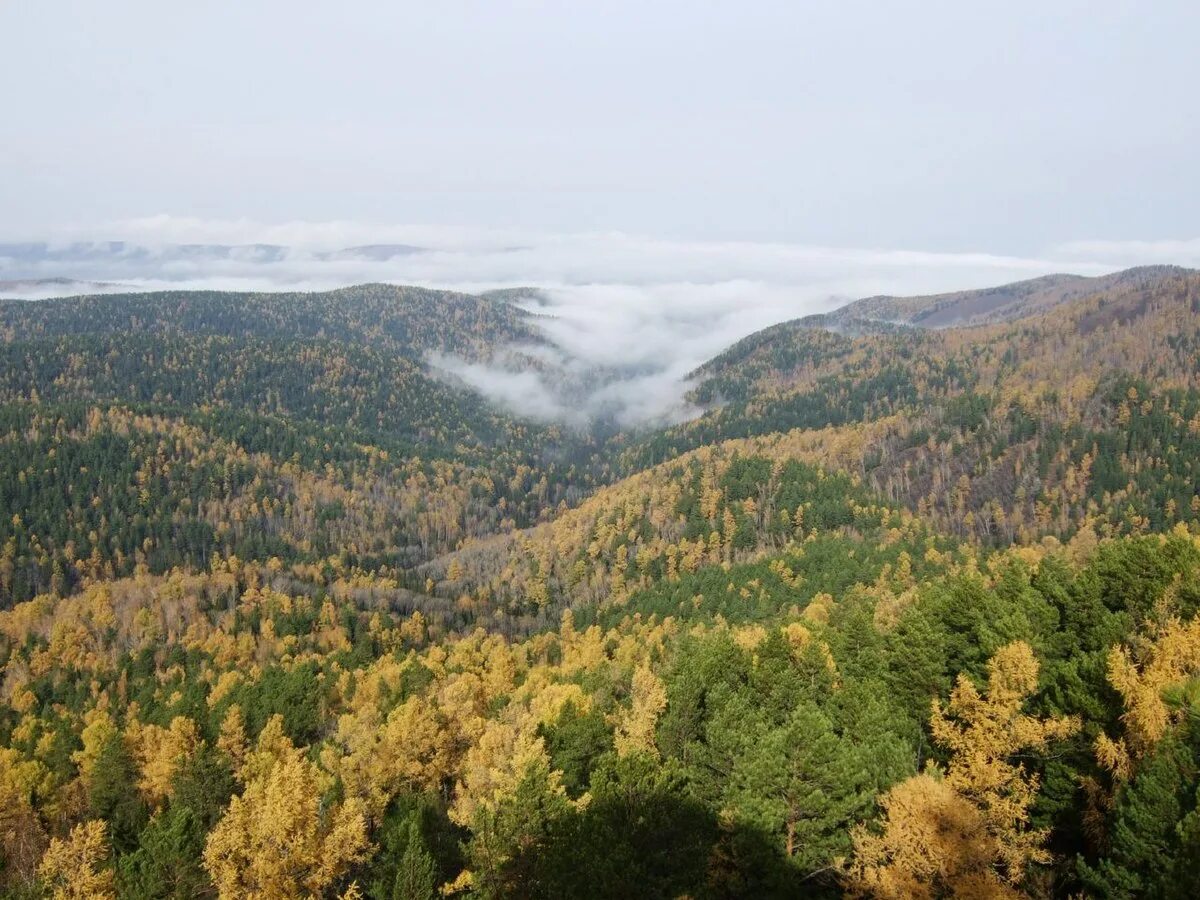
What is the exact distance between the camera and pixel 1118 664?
3697 cm

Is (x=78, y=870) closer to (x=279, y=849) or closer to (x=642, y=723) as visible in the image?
(x=279, y=849)

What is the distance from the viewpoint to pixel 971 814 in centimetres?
3148

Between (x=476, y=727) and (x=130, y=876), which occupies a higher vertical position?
(x=130, y=876)

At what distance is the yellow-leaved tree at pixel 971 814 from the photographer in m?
30.4

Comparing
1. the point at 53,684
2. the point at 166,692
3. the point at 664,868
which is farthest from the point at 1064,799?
the point at 53,684

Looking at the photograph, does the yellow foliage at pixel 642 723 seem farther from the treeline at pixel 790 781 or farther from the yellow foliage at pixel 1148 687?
the yellow foliage at pixel 1148 687

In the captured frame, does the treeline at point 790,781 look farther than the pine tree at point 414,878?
No

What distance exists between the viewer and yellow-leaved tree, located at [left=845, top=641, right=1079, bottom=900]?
30406 millimetres

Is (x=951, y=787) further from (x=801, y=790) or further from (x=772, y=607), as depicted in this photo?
(x=772, y=607)

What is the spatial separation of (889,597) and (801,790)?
92.3m

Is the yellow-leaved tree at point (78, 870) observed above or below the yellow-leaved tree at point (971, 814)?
below

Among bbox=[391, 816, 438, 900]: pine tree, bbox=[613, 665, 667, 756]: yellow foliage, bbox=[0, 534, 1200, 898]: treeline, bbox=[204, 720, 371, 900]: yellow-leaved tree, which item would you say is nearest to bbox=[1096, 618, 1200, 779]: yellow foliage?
bbox=[0, 534, 1200, 898]: treeline

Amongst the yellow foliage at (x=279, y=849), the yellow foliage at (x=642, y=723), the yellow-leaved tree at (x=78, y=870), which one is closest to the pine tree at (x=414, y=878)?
the yellow foliage at (x=279, y=849)

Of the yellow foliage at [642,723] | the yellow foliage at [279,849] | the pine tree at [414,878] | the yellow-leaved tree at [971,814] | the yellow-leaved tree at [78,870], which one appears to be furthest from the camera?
the yellow foliage at [642,723]
